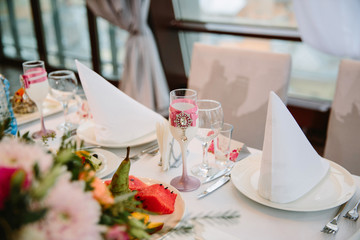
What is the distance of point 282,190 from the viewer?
0.97m

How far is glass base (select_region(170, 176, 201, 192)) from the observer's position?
1.08 metres

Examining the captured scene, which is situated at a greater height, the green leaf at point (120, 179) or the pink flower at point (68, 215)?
the pink flower at point (68, 215)

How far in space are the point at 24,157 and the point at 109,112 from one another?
32.4 inches

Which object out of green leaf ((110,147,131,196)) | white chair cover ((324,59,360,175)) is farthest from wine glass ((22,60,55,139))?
white chair cover ((324,59,360,175))

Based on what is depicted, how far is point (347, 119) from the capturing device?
156 centimetres

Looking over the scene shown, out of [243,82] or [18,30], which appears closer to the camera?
[243,82]

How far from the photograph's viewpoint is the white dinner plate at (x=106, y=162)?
1.13 metres

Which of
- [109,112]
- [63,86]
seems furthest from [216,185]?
[63,86]

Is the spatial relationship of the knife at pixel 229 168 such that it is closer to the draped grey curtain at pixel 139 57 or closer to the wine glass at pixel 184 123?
the wine glass at pixel 184 123

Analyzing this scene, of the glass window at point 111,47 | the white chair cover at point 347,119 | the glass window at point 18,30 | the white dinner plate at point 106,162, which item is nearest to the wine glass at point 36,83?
Result: the white dinner plate at point 106,162

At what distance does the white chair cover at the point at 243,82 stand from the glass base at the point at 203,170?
1.94ft

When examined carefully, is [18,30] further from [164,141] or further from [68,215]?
[68,215]

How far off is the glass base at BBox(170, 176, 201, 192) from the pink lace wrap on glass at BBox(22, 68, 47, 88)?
0.69 m

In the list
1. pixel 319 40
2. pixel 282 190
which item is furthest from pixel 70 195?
pixel 319 40
